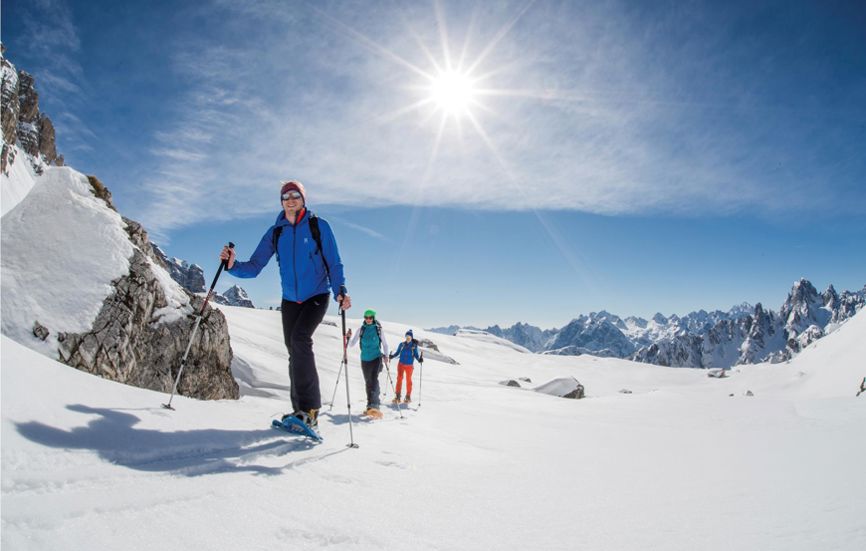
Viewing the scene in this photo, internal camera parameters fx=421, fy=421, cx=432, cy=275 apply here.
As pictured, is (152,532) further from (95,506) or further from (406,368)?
(406,368)

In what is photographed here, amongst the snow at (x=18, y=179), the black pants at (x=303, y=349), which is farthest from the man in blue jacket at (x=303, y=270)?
the snow at (x=18, y=179)

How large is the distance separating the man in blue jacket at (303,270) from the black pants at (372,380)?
409 cm

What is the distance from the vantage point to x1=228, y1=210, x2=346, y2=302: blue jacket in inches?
204

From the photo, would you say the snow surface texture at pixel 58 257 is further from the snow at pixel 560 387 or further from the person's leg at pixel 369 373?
the snow at pixel 560 387

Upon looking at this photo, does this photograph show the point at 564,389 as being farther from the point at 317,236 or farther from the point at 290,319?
the point at 317,236

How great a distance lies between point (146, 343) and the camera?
306 inches

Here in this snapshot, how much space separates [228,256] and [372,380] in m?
5.08

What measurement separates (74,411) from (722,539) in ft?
14.6

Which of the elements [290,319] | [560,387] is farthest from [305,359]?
[560,387]

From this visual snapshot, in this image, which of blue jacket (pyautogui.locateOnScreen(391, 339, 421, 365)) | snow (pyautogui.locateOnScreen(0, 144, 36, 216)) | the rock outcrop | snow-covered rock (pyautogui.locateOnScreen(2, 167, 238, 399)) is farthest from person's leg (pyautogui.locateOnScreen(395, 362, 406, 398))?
snow (pyautogui.locateOnScreen(0, 144, 36, 216))

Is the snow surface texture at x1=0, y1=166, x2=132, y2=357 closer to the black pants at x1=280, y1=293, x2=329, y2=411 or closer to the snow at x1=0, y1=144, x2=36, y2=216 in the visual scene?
the black pants at x1=280, y1=293, x2=329, y2=411

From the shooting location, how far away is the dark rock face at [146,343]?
6.43m

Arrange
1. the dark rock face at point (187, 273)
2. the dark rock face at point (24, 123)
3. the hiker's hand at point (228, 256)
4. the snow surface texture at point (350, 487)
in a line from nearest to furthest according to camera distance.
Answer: the snow surface texture at point (350, 487) < the hiker's hand at point (228, 256) < the dark rock face at point (24, 123) < the dark rock face at point (187, 273)

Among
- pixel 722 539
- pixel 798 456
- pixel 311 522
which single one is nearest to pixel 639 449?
pixel 798 456
